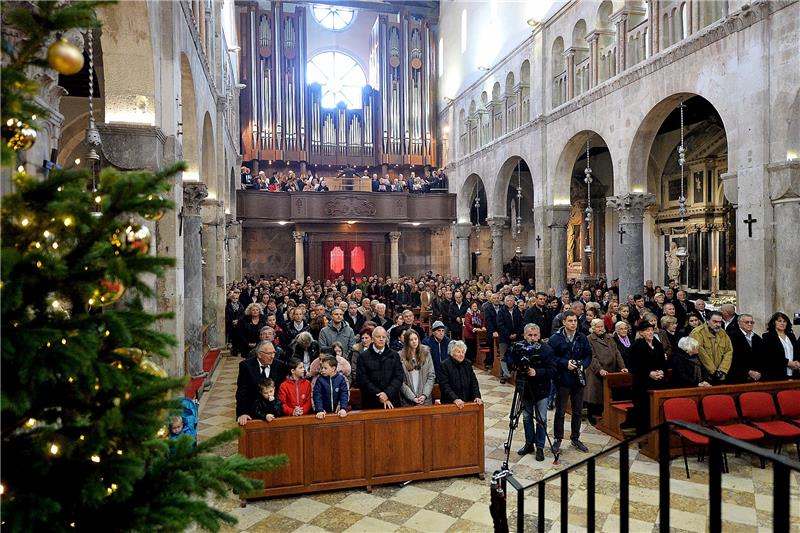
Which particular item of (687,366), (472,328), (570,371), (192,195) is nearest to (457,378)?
(570,371)

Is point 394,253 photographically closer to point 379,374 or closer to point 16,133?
Answer: point 379,374

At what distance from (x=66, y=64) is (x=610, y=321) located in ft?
33.8

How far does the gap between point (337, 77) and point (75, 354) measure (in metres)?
29.8

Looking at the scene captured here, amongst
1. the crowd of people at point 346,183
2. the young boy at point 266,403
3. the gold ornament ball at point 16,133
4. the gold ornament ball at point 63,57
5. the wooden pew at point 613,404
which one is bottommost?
the wooden pew at point 613,404

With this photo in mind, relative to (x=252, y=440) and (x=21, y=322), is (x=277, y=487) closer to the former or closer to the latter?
(x=252, y=440)

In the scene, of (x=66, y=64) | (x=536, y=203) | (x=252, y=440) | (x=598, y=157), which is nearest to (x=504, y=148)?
(x=536, y=203)

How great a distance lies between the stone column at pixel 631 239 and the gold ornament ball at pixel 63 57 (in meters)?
13.7

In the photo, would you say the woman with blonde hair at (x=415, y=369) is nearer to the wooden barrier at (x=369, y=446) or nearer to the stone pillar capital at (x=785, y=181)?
the wooden barrier at (x=369, y=446)

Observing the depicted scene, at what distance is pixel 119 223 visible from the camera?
6.32 ft

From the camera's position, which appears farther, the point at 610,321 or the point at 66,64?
the point at 610,321

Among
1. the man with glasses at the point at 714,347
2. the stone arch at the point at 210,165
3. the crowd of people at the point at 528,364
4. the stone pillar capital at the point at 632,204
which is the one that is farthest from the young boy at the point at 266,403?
the stone pillar capital at the point at 632,204

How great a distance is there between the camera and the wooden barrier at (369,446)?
18.4 feet

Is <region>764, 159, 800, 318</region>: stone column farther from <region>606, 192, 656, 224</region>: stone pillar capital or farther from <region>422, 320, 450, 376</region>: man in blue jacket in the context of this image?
<region>422, 320, 450, 376</region>: man in blue jacket

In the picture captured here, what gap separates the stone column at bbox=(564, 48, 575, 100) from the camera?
16047 millimetres
